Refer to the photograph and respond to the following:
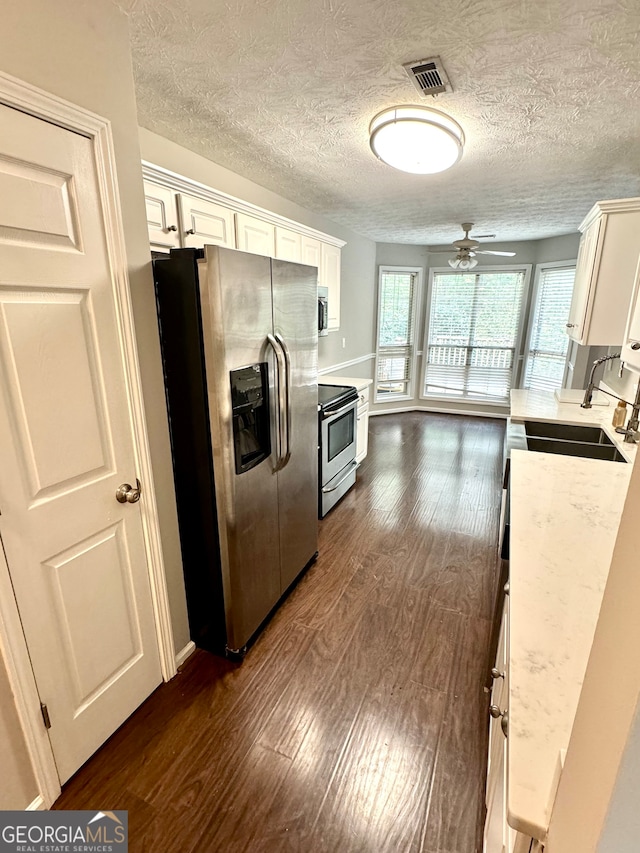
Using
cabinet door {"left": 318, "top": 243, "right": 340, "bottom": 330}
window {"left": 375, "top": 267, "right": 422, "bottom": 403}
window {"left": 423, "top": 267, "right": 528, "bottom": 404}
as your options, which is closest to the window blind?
window {"left": 375, "top": 267, "right": 422, "bottom": 403}

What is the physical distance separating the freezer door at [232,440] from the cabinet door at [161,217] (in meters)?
0.59

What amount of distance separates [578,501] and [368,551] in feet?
5.22

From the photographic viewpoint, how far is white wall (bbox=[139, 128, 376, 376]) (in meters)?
2.32

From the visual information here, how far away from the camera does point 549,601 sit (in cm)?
99

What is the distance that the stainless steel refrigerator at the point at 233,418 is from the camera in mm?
1581

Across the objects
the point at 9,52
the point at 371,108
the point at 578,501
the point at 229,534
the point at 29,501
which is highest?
the point at 371,108

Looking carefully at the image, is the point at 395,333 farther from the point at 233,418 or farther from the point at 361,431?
the point at 233,418

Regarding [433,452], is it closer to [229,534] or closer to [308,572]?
[308,572]

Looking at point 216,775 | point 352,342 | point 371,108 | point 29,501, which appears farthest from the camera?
point 352,342

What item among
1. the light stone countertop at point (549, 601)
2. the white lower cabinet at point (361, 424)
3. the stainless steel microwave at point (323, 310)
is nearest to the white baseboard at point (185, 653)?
the light stone countertop at point (549, 601)

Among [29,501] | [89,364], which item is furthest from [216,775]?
[89,364]

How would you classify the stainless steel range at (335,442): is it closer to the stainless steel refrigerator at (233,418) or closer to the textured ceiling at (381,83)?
the stainless steel refrigerator at (233,418)

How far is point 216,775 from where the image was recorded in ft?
4.82

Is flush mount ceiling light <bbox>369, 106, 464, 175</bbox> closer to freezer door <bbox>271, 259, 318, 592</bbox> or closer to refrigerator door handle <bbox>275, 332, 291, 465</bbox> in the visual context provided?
freezer door <bbox>271, 259, 318, 592</bbox>
